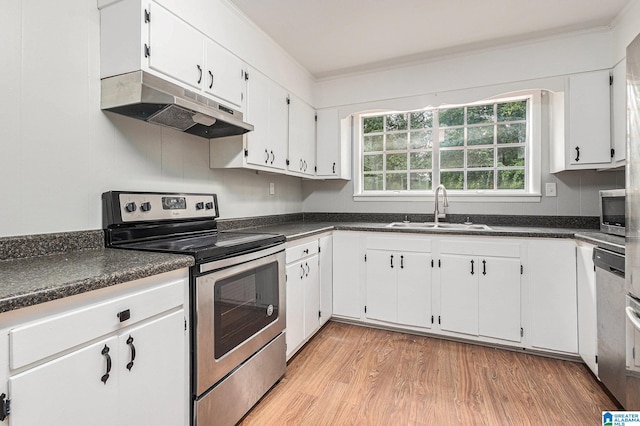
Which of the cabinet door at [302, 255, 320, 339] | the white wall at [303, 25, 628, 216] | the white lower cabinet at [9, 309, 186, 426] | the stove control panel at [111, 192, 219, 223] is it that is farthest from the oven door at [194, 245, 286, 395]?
the white wall at [303, 25, 628, 216]

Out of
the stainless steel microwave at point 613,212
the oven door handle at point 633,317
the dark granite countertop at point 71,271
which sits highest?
the stainless steel microwave at point 613,212

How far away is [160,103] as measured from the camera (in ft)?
4.86

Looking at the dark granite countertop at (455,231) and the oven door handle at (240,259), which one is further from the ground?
the dark granite countertop at (455,231)

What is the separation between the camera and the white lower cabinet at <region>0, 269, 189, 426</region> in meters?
0.83

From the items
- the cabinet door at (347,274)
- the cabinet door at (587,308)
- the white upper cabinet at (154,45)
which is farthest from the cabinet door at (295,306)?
the cabinet door at (587,308)

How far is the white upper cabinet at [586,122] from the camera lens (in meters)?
2.38

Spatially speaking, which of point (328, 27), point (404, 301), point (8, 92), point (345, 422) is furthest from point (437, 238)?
point (8, 92)

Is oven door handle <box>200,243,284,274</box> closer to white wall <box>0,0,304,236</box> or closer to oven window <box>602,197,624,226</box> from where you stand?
white wall <box>0,0,304,236</box>

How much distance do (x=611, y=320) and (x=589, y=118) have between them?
155 centimetres

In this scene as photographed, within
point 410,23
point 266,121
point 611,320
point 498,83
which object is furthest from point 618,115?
point 266,121

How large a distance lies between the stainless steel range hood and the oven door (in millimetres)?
788

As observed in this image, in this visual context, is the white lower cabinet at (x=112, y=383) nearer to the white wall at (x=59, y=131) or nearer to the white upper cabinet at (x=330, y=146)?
the white wall at (x=59, y=131)

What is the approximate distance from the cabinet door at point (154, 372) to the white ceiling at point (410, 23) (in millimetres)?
2066

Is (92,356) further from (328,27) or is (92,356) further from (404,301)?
(328,27)
